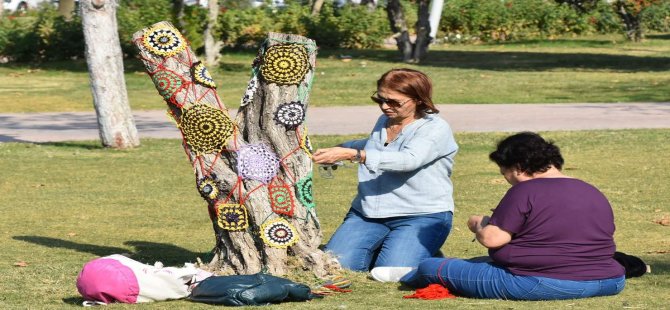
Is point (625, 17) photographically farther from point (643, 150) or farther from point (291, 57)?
point (291, 57)

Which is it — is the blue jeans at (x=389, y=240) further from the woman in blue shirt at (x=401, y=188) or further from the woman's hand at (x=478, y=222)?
the woman's hand at (x=478, y=222)

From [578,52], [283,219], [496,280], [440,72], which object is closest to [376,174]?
[283,219]

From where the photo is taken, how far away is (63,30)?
102 ft

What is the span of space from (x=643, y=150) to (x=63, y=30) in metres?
19.9

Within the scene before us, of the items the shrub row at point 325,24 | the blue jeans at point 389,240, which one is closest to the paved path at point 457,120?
the shrub row at point 325,24

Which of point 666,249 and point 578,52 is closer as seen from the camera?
point 666,249

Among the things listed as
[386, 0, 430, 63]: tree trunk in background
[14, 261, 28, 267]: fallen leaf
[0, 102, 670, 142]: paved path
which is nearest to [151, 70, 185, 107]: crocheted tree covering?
[14, 261, 28, 267]: fallen leaf

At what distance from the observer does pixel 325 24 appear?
35438 mm

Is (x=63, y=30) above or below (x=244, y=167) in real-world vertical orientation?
below

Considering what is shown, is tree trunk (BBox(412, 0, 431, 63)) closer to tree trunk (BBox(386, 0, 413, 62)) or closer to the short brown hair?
tree trunk (BBox(386, 0, 413, 62))

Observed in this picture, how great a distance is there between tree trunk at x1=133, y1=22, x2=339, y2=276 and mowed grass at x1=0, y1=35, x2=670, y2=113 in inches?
549

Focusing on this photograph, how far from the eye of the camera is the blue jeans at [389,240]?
Answer: 754cm

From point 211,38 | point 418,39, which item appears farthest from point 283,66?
point 418,39

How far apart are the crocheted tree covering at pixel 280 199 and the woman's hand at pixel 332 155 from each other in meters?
0.38
